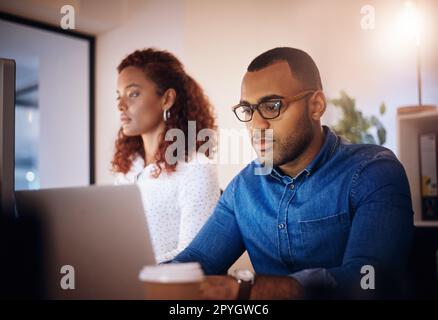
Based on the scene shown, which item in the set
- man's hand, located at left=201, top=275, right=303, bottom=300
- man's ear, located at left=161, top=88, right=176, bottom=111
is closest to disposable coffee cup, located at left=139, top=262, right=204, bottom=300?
man's hand, located at left=201, top=275, right=303, bottom=300

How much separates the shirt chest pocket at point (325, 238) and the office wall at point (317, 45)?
1.80 ft

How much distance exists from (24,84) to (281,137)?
1.48 meters

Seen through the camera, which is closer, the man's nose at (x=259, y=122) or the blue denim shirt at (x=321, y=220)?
the blue denim shirt at (x=321, y=220)

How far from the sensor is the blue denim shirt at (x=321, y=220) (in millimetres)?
1009

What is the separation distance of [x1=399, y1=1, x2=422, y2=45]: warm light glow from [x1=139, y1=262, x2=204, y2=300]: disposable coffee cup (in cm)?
129

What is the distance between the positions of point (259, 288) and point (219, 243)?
0.42 metres

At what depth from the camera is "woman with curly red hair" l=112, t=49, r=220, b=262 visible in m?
1.56

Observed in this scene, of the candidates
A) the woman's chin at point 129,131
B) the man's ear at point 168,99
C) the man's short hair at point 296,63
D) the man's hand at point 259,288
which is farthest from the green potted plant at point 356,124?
the man's hand at point 259,288

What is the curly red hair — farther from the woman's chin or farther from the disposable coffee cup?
the disposable coffee cup

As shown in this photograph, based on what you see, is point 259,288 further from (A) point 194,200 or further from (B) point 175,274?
(A) point 194,200

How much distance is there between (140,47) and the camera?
6.89 feet

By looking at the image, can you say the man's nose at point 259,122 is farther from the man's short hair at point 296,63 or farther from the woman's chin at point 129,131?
the woman's chin at point 129,131

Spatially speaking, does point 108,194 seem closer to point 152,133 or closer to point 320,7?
point 152,133

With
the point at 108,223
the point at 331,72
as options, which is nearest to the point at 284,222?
the point at 108,223
